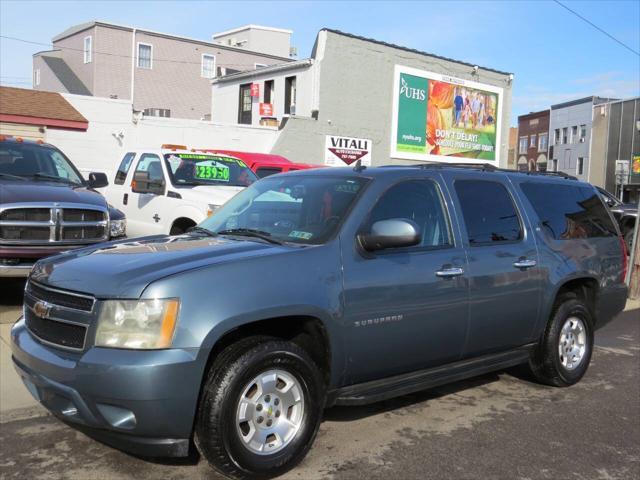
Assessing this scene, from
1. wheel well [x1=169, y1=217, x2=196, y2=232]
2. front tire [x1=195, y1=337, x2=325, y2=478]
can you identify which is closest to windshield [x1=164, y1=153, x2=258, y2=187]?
wheel well [x1=169, y1=217, x2=196, y2=232]

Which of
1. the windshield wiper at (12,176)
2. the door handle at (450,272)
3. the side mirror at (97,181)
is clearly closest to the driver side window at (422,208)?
the door handle at (450,272)

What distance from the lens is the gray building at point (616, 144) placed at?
4706 cm

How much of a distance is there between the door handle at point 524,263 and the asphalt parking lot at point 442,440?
1.16 meters

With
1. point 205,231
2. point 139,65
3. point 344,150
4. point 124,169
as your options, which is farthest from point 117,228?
point 139,65

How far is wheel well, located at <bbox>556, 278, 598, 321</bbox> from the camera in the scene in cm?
571

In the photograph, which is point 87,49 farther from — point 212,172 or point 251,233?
point 251,233

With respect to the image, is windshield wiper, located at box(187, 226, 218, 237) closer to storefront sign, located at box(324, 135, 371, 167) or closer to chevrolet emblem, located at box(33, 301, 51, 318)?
chevrolet emblem, located at box(33, 301, 51, 318)

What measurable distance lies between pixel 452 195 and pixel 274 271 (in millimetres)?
1765

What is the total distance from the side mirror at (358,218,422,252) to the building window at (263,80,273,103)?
22.6 metres

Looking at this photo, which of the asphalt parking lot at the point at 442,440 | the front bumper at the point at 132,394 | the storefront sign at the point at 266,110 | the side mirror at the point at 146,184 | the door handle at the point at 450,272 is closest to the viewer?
the front bumper at the point at 132,394

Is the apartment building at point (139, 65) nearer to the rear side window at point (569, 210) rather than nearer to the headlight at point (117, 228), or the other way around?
the headlight at point (117, 228)

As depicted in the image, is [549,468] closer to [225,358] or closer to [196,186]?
[225,358]

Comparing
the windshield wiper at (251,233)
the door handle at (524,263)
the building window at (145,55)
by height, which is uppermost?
the building window at (145,55)

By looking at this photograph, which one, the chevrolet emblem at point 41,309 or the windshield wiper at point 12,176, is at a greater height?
the windshield wiper at point 12,176
